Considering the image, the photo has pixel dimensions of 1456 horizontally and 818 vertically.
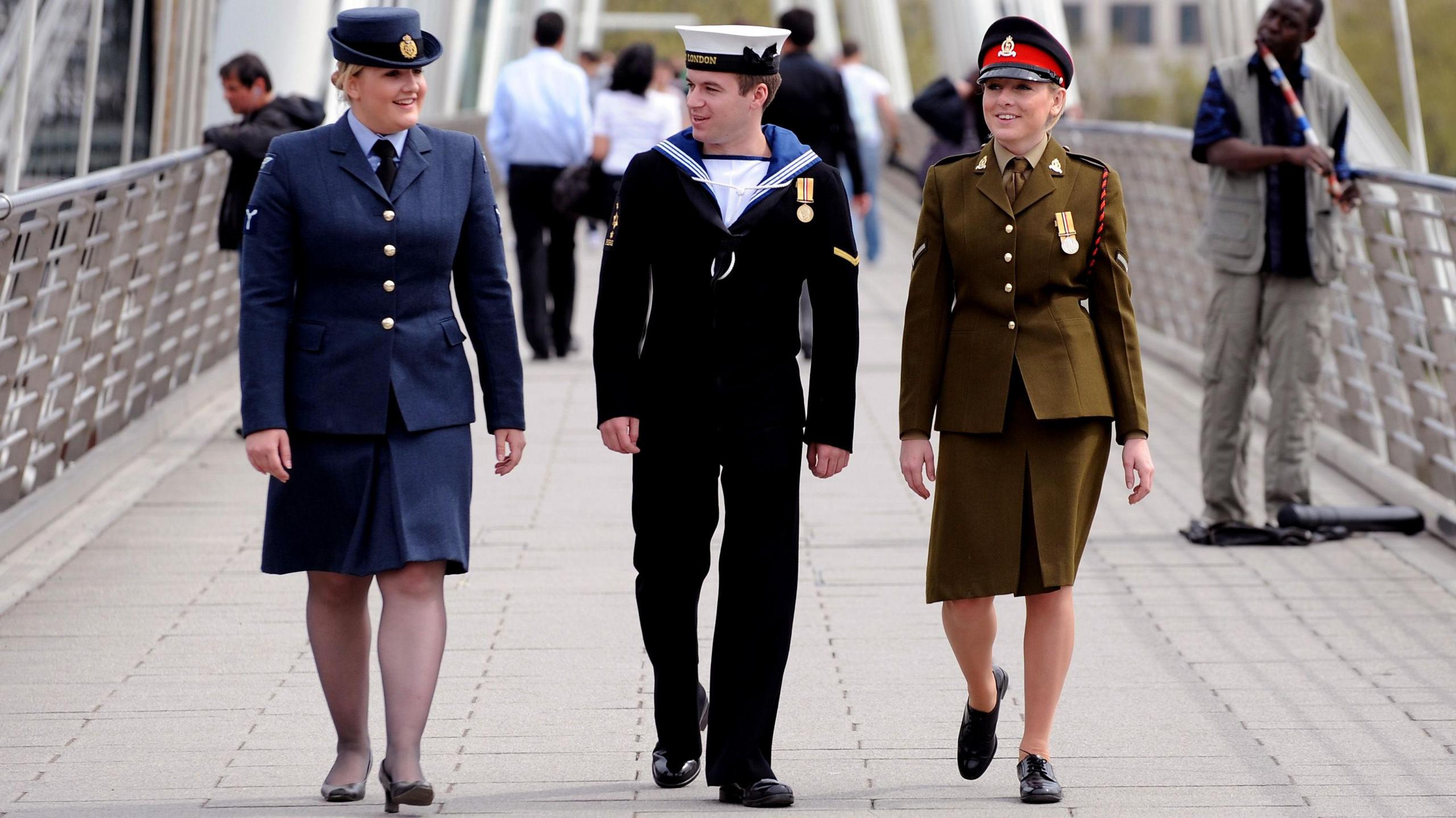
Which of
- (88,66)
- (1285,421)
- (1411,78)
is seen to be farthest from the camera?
(88,66)

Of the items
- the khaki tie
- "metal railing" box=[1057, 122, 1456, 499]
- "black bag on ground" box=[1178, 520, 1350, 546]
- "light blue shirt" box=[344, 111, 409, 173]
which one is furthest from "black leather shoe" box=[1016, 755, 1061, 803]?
"metal railing" box=[1057, 122, 1456, 499]

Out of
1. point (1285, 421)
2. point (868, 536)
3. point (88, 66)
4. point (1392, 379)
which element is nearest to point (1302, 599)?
point (1285, 421)

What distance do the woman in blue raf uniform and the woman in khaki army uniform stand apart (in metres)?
0.95

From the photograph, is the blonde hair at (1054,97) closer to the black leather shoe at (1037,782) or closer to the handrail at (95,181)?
the black leather shoe at (1037,782)

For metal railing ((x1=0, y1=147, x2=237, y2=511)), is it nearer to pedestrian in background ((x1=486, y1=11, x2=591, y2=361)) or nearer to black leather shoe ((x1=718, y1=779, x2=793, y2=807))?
pedestrian in background ((x1=486, y1=11, x2=591, y2=361))

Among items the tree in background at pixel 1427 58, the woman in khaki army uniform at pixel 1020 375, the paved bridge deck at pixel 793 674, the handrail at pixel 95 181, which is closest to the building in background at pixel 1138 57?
the tree in background at pixel 1427 58

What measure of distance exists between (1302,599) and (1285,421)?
3.83ft

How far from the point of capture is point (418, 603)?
14.3 feet

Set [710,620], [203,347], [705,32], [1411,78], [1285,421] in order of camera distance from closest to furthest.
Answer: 1. [705,32]
2. [710,620]
3. [1285,421]
4. [1411,78]
5. [203,347]

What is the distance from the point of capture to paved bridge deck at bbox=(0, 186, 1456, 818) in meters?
4.57

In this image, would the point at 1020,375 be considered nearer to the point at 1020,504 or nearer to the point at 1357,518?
the point at 1020,504

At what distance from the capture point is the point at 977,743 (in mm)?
4547

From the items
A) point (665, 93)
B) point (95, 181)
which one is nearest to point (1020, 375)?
point (95, 181)

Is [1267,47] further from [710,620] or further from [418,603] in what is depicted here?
A: [418,603]
